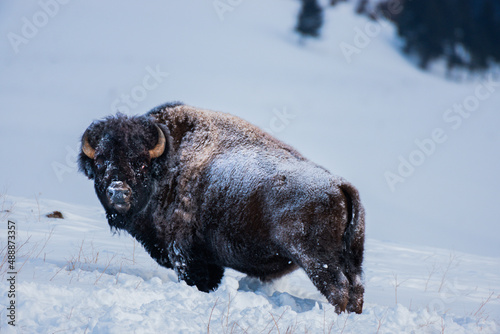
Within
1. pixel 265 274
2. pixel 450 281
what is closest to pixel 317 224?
pixel 265 274

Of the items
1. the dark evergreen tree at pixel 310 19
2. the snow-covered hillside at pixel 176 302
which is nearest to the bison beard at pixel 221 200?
the snow-covered hillside at pixel 176 302

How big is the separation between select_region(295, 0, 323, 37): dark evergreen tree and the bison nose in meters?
29.8

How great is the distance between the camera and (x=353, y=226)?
175 inches

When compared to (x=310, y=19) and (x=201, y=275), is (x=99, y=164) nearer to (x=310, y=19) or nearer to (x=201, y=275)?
(x=201, y=275)

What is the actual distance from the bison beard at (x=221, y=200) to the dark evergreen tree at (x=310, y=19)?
28.9 m

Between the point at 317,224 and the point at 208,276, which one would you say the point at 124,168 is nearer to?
the point at 208,276

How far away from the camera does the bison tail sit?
14.6 ft

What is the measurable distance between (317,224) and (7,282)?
2.62m

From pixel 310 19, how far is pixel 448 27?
31.6 ft

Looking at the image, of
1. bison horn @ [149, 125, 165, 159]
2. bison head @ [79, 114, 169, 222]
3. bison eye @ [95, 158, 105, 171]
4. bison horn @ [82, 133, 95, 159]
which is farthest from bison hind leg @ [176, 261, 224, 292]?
bison horn @ [82, 133, 95, 159]

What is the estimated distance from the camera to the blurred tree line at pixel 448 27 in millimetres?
30516

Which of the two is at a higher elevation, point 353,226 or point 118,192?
point 118,192

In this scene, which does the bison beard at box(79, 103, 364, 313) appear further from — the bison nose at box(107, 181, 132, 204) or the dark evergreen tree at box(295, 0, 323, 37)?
the dark evergreen tree at box(295, 0, 323, 37)

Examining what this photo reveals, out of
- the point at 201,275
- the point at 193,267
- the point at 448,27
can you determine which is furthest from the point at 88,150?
the point at 448,27
